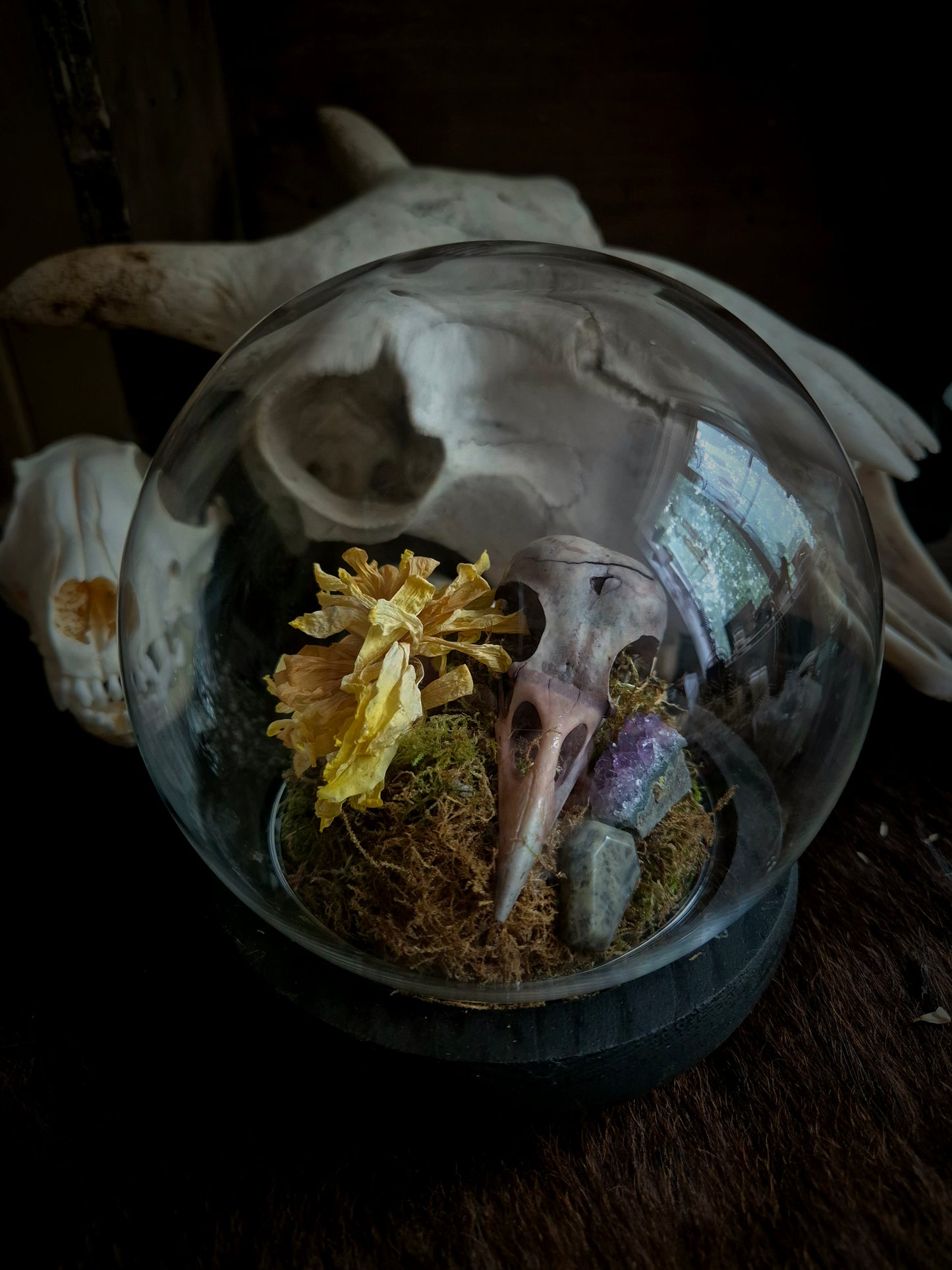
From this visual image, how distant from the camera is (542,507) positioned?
859 mm

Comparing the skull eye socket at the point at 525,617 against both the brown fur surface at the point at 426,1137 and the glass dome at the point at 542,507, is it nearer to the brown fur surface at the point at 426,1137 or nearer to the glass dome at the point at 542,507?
the glass dome at the point at 542,507

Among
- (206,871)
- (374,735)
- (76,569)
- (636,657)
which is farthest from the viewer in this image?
(76,569)

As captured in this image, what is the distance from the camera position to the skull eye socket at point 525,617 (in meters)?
0.75

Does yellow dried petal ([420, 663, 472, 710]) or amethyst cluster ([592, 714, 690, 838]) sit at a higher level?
yellow dried petal ([420, 663, 472, 710])

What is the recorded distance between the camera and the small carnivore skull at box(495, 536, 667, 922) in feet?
2.26

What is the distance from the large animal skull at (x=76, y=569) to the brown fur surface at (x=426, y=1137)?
25 cm

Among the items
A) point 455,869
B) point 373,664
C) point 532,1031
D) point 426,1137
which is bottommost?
point 426,1137

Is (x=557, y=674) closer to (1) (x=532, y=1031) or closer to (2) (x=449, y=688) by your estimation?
(2) (x=449, y=688)

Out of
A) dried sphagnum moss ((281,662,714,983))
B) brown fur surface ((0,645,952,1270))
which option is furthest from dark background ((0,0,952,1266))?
dried sphagnum moss ((281,662,714,983))

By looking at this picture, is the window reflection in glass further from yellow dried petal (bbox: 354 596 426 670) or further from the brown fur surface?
the brown fur surface

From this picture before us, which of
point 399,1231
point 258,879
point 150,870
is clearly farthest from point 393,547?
point 399,1231

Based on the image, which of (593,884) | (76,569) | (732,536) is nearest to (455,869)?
(593,884)

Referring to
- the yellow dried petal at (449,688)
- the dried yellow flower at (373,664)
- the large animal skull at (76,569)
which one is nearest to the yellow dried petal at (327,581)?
the dried yellow flower at (373,664)

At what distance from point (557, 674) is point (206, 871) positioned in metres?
0.40
